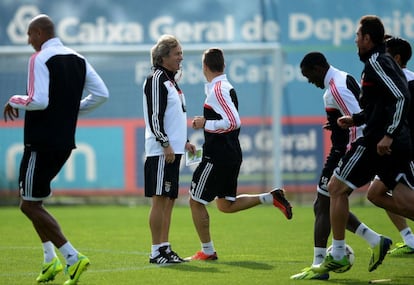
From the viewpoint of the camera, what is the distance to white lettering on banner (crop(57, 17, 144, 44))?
70.9 feet

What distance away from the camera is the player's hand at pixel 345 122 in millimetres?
8727

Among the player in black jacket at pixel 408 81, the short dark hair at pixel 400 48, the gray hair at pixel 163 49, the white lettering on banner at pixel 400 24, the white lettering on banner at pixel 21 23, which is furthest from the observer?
the white lettering on banner at pixel 21 23

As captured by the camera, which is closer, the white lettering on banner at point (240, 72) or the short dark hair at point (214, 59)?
the short dark hair at point (214, 59)

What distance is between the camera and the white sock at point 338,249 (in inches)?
345

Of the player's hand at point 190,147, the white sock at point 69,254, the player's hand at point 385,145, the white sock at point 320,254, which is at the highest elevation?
the player's hand at point 385,145

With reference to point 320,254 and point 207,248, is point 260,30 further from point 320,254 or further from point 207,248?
point 320,254

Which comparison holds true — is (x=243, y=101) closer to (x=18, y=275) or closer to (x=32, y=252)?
(x=32, y=252)

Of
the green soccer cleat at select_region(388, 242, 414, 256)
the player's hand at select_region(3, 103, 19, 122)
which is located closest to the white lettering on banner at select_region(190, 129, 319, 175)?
the green soccer cleat at select_region(388, 242, 414, 256)

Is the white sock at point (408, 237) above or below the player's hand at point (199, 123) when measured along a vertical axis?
below

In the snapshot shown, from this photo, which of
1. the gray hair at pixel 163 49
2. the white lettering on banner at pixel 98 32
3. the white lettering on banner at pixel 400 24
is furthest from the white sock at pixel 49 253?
the white lettering on banner at pixel 400 24

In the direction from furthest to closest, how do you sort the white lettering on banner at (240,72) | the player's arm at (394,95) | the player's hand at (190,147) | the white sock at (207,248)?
the white lettering on banner at (240,72) < the player's hand at (190,147) < the white sock at (207,248) < the player's arm at (394,95)

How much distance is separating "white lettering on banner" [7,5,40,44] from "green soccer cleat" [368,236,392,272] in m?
14.2

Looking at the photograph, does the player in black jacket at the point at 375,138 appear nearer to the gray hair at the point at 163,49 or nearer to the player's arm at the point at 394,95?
the player's arm at the point at 394,95

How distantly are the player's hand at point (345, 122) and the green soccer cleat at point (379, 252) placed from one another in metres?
1.09
